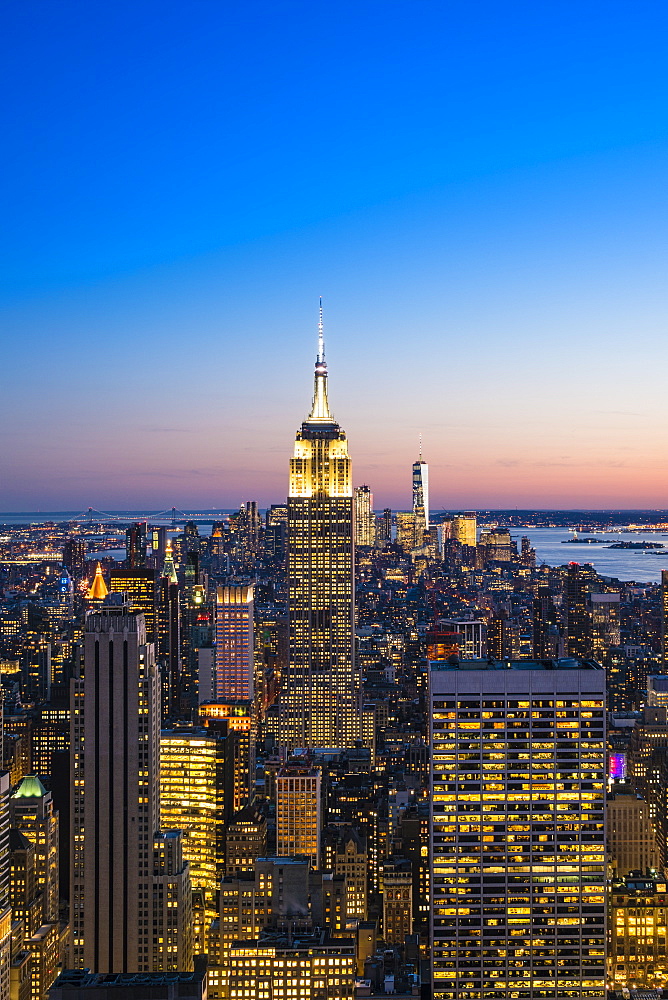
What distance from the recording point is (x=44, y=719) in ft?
182

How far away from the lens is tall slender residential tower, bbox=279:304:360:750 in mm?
76625

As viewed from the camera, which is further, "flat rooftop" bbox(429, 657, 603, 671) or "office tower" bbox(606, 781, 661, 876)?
"office tower" bbox(606, 781, 661, 876)

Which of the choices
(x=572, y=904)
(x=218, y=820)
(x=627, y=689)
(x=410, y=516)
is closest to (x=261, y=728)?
(x=627, y=689)

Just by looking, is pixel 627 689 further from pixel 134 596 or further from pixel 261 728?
pixel 134 596

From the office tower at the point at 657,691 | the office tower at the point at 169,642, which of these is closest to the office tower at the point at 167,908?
the office tower at the point at 169,642

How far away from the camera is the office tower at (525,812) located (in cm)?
3162

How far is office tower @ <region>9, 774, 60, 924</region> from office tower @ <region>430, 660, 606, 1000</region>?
15.1 metres

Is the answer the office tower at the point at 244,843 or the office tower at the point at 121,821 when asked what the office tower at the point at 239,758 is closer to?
the office tower at the point at 244,843

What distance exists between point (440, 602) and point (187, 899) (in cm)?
6969

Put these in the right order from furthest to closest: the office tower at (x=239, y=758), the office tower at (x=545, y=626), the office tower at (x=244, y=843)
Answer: the office tower at (x=545, y=626) → the office tower at (x=239, y=758) → the office tower at (x=244, y=843)

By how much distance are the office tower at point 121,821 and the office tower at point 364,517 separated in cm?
8161

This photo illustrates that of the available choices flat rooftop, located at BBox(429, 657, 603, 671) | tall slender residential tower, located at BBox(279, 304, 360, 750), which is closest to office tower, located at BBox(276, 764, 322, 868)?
flat rooftop, located at BBox(429, 657, 603, 671)

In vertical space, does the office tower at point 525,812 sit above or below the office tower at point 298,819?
above

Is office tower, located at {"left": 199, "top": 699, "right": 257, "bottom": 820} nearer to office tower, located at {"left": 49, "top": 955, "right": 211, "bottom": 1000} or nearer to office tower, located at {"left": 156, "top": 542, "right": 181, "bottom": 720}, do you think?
office tower, located at {"left": 156, "top": 542, "right": 181, "bottom": 720}
